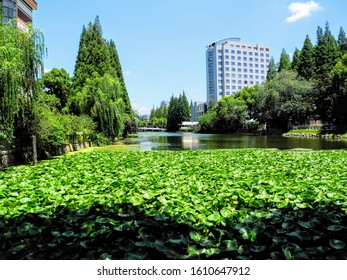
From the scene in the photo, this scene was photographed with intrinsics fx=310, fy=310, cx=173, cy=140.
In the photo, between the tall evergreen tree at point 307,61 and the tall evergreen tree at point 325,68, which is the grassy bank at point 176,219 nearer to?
the tall evergreen tree at point 325,68

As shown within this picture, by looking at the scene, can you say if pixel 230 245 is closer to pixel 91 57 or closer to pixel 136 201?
pixel 136 201

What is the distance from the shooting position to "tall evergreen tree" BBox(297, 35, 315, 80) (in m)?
46.4

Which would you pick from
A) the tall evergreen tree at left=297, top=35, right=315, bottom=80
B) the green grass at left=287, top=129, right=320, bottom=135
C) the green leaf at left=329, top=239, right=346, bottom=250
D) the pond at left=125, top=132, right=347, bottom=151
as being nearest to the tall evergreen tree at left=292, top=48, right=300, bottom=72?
the tall evergreen tree at left=297, top=35, right=315, bottom=80

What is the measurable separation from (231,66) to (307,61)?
49163 millimetres

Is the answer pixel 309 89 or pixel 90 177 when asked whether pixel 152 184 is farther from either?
pixel 309 89

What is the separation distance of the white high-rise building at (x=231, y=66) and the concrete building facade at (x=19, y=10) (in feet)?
242

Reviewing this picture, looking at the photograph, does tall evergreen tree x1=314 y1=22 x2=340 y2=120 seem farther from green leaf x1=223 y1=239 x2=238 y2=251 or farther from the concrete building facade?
green leaf x1=223 y1=239 x2=238 y2=251

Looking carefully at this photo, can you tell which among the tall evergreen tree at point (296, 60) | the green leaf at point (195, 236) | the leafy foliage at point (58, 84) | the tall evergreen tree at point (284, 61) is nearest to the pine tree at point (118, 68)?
the leafy foliage at point (58, 84)

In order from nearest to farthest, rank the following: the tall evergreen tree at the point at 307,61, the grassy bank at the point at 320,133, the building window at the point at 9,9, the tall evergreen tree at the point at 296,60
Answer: the building window at the point at 9,9, the grassy bank at the point at 320,133, the tall evergreen tree at the point at 307,61, the tall evergreen tree at the point at 296,60

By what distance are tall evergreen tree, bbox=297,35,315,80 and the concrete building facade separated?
37957mm

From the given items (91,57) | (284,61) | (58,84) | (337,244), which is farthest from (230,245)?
(284,61)

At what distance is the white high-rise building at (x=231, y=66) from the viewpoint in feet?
308

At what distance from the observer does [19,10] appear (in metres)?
21.9

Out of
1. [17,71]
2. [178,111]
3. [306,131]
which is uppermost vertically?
[178,111]
